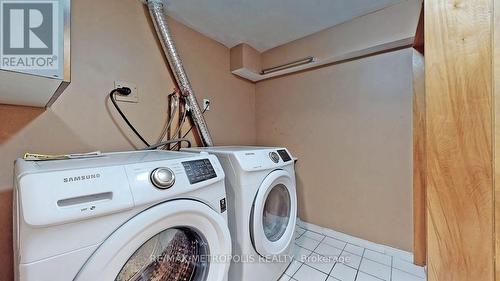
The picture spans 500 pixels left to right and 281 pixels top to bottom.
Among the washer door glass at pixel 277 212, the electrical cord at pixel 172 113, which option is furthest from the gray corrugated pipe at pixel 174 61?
the washer door glass at pixel 277 212

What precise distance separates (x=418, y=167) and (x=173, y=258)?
1589 millimetres

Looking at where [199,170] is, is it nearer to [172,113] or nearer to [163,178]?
[163,178]

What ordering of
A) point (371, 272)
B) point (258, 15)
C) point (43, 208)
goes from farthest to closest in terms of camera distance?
point (258, 15)
point (371, 272)
point (43, 208)

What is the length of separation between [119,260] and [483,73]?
1.24 metres

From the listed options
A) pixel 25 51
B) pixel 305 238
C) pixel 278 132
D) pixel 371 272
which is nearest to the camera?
pixel 25 51

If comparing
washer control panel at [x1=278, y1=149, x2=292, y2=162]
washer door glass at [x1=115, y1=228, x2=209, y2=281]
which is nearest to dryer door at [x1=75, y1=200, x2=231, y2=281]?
washer door glass at [x1=115, y1=228, x2=209, y2=281]

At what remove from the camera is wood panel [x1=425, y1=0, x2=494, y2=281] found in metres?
0.64

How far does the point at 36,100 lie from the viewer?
90 cm

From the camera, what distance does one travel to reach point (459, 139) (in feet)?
2.23

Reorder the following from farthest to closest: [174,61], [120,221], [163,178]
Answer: [174,61], [163,178], [120,221]

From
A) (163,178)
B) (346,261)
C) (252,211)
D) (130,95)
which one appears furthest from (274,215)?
(130,95)

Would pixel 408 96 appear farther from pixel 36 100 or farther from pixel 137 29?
pixel 36 100

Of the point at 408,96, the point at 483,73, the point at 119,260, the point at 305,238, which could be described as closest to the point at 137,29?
the point at 119,260

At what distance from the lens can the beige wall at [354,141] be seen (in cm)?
148
